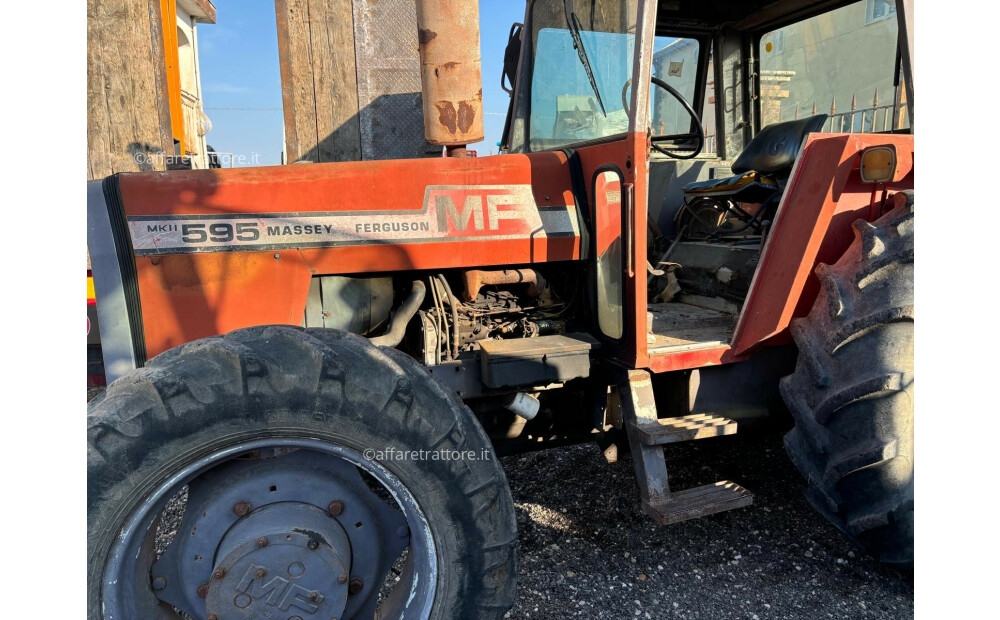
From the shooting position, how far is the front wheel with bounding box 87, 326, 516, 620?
1549mm

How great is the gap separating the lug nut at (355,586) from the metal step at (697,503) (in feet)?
3.48

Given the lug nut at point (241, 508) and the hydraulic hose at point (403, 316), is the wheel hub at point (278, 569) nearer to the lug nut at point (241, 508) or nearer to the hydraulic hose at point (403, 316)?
the lug nut at point (241, 508)

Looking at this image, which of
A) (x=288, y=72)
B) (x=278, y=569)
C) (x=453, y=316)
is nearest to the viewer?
(x=278, y=569)

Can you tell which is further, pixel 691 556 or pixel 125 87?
pixel 125 87

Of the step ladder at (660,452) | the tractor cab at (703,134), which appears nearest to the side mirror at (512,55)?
the tractor cab at (703,134)

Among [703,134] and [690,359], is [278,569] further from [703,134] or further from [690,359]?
[703,134]

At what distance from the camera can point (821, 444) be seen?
88.2 inches

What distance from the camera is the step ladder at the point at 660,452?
232 centimetres

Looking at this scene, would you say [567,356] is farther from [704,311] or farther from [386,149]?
[386,149]

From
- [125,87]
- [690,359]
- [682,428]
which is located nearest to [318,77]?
[125,87]

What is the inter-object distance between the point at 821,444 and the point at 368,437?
5.23 ft

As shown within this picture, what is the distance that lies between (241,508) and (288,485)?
0.13 m

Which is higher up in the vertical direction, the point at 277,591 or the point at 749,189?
the point at 749,189

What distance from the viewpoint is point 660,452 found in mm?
2420
